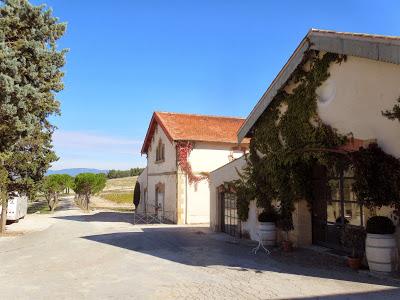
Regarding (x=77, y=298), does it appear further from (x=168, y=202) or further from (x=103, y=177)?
(x=103, y=177)

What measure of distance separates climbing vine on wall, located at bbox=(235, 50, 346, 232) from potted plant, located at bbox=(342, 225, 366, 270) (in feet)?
5.79

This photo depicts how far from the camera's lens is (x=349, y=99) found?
991 centimetres

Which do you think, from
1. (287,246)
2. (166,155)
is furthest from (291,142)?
(166,155)

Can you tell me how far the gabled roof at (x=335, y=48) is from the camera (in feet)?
26.5

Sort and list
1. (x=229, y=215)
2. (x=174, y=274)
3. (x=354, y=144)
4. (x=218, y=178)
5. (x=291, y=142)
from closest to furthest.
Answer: (x=174, y=274) → (x=354, y=144) → (x=291, y=142) → (x=229, y=215) → (x=218, y=178)

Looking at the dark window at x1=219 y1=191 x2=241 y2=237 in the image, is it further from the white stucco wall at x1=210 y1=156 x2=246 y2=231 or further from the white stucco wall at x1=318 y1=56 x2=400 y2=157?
the white stucco wall at x1=318 y1=56 x2=400 y2=157

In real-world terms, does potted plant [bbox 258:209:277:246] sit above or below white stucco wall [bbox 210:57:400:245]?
below

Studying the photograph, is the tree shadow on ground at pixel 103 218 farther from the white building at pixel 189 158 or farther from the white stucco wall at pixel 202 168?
the white stucco wall at pixel 202 168

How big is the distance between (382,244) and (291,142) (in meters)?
4.34

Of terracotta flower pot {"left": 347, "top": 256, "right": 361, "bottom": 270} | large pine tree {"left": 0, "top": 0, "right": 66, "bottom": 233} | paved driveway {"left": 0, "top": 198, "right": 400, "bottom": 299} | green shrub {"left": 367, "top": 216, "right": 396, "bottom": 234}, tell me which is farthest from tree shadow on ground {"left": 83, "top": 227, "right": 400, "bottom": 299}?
large pine tree {"left": 0, "top": 0, "right": 66, "bottom": 233}

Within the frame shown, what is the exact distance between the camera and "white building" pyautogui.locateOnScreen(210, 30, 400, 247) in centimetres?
858

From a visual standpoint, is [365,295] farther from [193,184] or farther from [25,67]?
[193,184]

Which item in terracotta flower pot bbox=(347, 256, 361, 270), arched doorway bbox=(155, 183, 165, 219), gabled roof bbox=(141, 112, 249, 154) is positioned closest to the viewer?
terracotta flower pot bbox=(347, 256, 361, 270)

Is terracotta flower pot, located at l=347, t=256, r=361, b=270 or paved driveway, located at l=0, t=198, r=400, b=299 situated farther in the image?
terracotta flower pot, located at l=347, t=256, r=361, b=270
